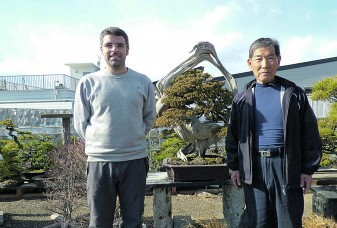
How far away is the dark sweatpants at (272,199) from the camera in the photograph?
1.92m

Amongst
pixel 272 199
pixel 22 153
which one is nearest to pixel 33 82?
pixel 22 153

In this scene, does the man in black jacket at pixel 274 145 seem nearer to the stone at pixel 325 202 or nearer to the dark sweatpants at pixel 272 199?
the dark sweatpants at pixel 272 199

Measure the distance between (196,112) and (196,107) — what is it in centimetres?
6

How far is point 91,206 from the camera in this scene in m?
1.96

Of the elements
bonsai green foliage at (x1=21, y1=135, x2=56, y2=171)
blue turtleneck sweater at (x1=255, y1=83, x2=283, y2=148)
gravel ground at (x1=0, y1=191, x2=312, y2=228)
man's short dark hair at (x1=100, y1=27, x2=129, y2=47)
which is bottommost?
gravel ground at (x1=0, y1=191, x2=312, y2=228)

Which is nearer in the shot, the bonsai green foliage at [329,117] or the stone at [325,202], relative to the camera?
the stone at [325,202]

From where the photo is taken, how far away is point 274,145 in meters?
1.96

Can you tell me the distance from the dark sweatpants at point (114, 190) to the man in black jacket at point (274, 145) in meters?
0.66

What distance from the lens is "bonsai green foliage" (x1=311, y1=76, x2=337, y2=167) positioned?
3.64 m

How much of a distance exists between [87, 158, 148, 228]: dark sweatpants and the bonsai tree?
3.03 feet

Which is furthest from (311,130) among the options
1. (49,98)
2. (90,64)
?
(90,64)

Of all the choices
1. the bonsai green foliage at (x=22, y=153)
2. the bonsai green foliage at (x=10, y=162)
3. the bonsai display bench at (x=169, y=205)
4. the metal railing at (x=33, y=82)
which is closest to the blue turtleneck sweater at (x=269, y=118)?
the bonsai display bench at (x=169, y=205)

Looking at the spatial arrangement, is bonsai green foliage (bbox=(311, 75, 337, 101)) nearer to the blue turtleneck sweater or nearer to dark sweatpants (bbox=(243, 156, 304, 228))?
the blue turtleneck sweater

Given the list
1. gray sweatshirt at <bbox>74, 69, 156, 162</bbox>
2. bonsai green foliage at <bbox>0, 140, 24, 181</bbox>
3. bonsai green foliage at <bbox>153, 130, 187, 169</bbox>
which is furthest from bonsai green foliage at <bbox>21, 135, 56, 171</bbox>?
gray sweatshirt at <bbox>74, 69, 156, 162</bbox>
